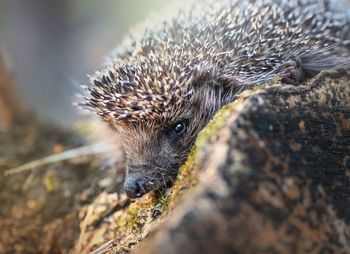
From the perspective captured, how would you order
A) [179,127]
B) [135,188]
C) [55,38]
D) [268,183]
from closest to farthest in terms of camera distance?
[268,183]
[135,188]
[179,127]
[55,38]

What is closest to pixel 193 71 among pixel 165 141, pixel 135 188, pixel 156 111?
pixel 156 111

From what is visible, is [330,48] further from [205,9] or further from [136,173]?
[136,173]

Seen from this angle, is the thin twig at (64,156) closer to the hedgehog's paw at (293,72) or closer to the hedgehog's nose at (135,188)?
the hedgehog's nose at (135,188)

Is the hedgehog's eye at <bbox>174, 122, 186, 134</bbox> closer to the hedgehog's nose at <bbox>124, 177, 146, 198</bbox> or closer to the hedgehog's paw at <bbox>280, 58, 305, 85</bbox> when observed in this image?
the hedgehog's nose at <bbox>124, 177, 146, 198</bbox>

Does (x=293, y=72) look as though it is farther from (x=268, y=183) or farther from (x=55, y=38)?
(x=55, y=38)

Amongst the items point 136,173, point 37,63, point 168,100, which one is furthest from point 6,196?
point 37,63

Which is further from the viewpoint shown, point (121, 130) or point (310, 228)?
point (121, 130)
